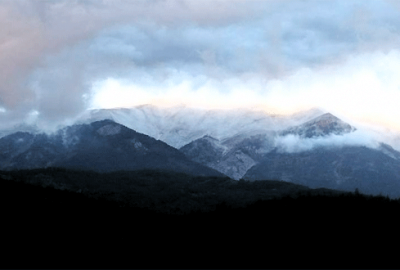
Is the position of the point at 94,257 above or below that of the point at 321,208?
below

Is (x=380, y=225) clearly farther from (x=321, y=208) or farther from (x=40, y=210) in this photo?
(x=40, y=210)

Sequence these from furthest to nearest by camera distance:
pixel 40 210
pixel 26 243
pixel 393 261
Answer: pixel 40 210 → pixel 26 243 → pixel 393 261

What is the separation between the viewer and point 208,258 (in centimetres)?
15175

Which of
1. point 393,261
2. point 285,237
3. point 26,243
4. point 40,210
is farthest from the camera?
point 40,210

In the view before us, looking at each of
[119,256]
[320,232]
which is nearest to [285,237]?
[320,232]

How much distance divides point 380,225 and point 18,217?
3335 inches

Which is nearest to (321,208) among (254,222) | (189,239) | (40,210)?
(254,222)

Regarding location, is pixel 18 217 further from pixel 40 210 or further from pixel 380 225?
pixel 380 225

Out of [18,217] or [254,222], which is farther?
[254,222]

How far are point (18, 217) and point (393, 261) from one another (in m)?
85.7

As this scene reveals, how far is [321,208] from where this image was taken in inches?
7697

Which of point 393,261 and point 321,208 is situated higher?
point 321,208

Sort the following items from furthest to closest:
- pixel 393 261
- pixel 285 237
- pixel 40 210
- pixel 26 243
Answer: pixel 40 210 → pixel 285 237 → pixel 26 243 → pixel 393 261

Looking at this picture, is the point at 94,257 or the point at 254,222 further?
the point at 254,222
